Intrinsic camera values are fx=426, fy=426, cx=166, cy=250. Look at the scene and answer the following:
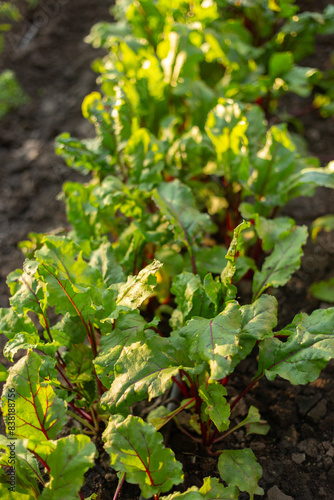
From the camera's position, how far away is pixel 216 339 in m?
1.29

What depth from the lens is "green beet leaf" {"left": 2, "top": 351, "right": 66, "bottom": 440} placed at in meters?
1.31

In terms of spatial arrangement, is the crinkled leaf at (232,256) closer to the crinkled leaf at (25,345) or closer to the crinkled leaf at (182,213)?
the crinkled leaf at (182,213)

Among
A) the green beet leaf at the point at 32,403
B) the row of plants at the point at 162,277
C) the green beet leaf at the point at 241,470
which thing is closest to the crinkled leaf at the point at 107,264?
the row of plants at the point at 162,277

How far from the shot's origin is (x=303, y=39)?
9.69 feet

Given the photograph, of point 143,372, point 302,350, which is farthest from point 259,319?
point 143,372

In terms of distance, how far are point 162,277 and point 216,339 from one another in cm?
77

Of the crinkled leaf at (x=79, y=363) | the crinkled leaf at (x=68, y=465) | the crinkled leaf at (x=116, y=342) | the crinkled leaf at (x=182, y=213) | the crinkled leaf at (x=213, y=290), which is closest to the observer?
the crinkled leaf at (x=68, y=465)

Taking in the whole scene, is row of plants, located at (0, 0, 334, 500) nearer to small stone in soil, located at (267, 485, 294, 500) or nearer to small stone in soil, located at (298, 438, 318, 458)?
small stone in soil, located at (267, 485, 294, 500)

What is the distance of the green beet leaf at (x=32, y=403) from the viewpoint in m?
1.31

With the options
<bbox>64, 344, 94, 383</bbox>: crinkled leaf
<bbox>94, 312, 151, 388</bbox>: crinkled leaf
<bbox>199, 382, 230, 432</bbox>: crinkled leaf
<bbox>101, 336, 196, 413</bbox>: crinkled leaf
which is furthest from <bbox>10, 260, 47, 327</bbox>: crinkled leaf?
<bbox>199, 382, 230, 432</bbox>: crinkled leaf

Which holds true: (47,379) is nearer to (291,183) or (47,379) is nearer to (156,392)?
(156,392)

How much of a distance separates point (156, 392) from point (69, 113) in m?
2.78

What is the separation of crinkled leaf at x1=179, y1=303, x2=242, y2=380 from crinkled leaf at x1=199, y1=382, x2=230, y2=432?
0.13 meters

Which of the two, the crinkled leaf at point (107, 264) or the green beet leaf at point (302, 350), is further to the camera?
the crinkled leaf at point (107, 264)
